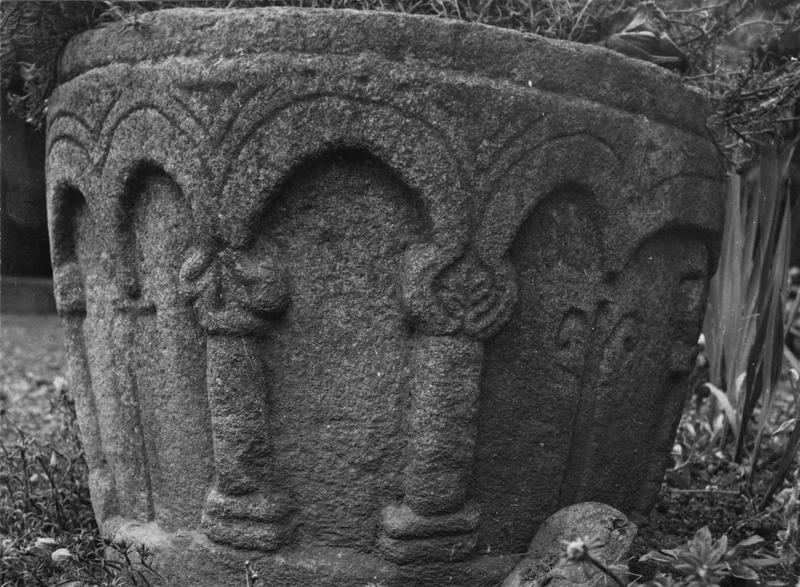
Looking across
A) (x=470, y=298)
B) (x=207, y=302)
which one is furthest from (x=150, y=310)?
(x=470, y=298)

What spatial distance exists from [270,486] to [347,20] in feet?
3.30

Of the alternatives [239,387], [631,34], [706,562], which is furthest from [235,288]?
[631,34]

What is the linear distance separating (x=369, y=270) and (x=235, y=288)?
28 centimetres

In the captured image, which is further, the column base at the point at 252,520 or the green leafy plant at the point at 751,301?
the green leafy plant at the point at 751,301

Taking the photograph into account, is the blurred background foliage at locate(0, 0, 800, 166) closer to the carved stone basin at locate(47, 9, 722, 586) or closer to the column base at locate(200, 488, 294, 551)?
the carved stone basin at locate(47, 9, 722, 586)

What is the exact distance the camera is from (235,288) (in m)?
2.05

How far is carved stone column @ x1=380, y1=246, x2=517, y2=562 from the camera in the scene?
6.68 ft

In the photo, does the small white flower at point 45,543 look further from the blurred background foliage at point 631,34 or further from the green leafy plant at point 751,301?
the green leafy plant at point 751,301

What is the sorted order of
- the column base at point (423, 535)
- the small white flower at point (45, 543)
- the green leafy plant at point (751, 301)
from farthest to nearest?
the green leafy plant at point (751, 301) → the small white flower at point (45, 543) → the column base at point (423, 535)

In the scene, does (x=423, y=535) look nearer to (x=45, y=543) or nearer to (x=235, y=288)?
(x=235, y=288)

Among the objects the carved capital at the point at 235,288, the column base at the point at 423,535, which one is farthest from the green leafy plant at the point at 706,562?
the carved capital at the point at 235,288

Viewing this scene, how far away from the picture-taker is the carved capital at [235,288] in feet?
6.72

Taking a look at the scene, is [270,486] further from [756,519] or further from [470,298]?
[756,519]

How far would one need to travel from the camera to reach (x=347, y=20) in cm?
196
